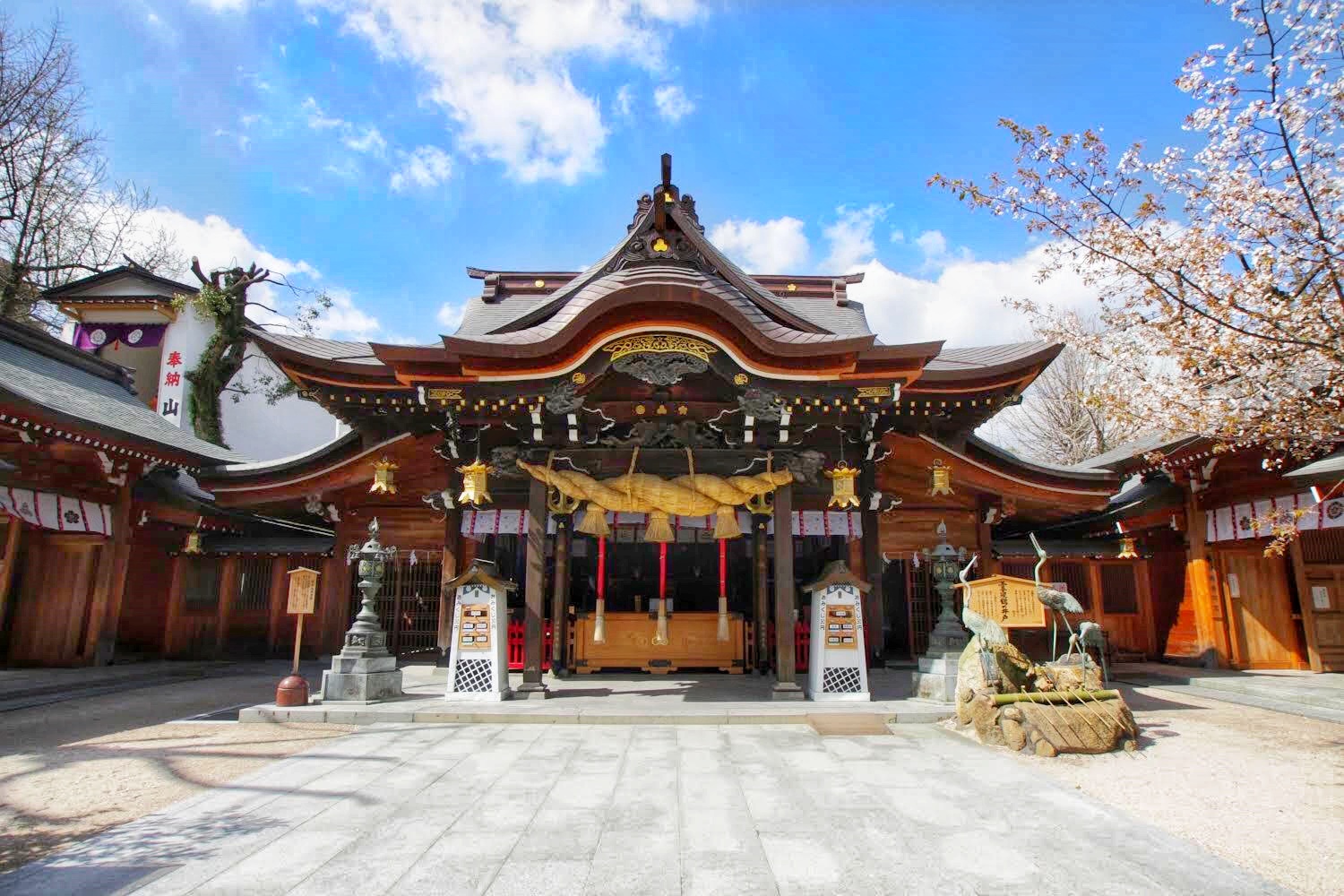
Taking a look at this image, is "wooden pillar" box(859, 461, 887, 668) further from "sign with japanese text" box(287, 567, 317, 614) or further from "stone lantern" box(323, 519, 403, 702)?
"sign with japanese text" box(287, 567, 317, 614)

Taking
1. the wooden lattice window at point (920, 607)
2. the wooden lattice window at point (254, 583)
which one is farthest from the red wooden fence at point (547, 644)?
the wooden lattice window at point (254, 583)

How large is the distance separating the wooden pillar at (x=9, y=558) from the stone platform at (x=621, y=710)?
7.41 meters

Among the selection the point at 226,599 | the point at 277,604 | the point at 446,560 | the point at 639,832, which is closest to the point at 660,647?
the point at 446,560

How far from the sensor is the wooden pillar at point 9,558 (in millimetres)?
11445

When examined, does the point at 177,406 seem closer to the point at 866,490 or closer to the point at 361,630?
the point at 361,630

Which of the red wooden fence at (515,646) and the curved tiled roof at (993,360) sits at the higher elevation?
the curved tiled roof at (993,360)

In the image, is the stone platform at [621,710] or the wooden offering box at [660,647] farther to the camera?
the wooden offering box at [660,647]

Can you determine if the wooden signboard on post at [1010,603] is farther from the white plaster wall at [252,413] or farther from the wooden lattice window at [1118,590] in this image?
the white plaster wall at [252,413]

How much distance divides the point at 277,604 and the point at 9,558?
4248 millimetres

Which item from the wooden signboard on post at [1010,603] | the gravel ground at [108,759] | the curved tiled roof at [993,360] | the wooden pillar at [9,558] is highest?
the curved tiled roof at [993,360]

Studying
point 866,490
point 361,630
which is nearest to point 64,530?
point 361,630

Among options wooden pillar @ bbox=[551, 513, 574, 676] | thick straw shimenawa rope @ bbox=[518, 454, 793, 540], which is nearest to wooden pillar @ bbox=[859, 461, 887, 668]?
thick straw shimenawa rope @ bbox=[518, 454, 793, 540]

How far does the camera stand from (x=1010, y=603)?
7750mm

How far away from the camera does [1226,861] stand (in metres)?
3.97
